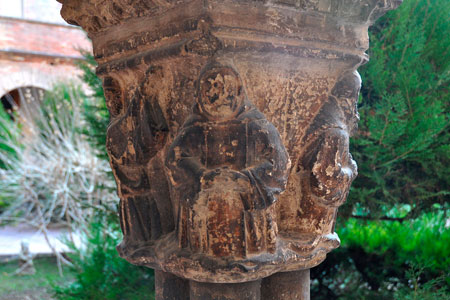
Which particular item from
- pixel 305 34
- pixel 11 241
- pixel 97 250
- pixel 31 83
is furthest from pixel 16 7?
pixel 305 34

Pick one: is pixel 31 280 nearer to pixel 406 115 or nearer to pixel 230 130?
pixel 406 115

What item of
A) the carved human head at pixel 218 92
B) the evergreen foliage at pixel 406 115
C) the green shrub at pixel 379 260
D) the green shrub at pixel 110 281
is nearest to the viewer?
the carved human head at pixel 218 92

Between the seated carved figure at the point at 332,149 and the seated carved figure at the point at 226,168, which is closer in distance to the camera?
the seated carved figure at the point at 226,168

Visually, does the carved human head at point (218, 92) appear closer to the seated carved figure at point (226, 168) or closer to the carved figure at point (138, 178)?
the seated carved figure at point (226, 168)

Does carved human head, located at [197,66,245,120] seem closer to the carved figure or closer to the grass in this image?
the carved figure

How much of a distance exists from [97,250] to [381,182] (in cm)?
208

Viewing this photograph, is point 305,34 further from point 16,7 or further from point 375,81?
point 16,7

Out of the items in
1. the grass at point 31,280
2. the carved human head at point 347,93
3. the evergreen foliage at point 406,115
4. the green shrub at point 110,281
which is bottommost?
the grass at point 31,280

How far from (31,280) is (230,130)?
14.5ft

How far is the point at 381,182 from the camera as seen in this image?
2414 millimetres

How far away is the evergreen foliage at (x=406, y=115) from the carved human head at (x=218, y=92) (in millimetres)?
1429

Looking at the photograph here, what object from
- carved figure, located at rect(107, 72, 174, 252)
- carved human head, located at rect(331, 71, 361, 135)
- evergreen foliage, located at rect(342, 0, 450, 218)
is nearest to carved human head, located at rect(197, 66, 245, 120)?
carved figure, located at rect(107, 72, 174, 252)

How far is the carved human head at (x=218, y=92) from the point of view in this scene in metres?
1.03

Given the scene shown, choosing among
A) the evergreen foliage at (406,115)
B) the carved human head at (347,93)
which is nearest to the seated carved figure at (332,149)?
the carved human head at (347,93)
